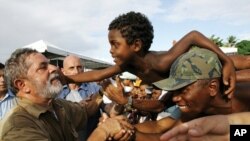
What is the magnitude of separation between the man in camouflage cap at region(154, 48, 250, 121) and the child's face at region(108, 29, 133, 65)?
88 cm

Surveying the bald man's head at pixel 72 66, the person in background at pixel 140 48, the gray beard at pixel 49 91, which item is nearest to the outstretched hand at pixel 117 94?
the person in background at pixel 140 48

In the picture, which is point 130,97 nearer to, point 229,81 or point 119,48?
point 119,48

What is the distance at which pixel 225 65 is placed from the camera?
2664mm

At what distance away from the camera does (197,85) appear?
2.36 meters

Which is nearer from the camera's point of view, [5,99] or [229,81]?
[229,81]

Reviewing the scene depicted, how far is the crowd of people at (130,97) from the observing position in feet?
7.80

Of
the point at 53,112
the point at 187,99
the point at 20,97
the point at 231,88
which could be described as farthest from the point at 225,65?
the point at 20,97

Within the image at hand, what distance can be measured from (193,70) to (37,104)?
135 centimetres

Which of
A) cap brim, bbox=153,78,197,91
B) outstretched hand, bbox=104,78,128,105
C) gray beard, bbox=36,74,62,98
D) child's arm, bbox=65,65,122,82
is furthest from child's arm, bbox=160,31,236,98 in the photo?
gray beard, bbox=36,74,62,98

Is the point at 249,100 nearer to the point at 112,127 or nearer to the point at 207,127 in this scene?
the point at 112,127

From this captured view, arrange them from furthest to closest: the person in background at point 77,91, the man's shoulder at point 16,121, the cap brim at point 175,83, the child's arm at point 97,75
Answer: the person in background at point 77,91
the child's arm at point 97,75
the man's shoulder at point 16,121
the cap brim at point 175,83

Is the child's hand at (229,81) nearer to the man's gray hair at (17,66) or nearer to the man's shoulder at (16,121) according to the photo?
the man's shoulder at (16,121)

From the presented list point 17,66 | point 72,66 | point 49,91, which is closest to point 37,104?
point 49,91

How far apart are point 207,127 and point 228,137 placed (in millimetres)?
119
